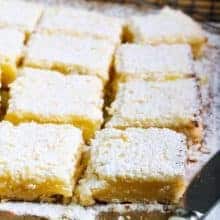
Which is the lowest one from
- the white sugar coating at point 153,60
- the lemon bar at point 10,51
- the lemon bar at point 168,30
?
the lemon bar at point 10,51

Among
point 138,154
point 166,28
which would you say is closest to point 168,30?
point 166,28

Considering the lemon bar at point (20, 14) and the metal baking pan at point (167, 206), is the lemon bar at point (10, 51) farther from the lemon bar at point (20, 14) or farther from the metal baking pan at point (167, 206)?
the metal baking pan at point (167, 206)

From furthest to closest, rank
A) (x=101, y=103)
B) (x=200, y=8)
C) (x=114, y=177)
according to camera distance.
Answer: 1. (x=200, y=8)
2. (x=101, y=103)
3. (x=114, y=177)

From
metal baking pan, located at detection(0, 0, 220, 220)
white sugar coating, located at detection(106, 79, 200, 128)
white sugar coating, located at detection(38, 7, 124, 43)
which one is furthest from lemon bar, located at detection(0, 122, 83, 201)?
white sugar coating, located at detection(38, 7, 124, 43)

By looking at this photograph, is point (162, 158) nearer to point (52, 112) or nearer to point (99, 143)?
point (99, 143)

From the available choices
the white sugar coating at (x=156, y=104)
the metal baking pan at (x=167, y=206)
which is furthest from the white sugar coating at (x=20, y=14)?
the metal baking pan at (x=167, y=206)

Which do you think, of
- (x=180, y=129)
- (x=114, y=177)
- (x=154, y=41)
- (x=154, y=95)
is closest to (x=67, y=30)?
(x=154, y=41)

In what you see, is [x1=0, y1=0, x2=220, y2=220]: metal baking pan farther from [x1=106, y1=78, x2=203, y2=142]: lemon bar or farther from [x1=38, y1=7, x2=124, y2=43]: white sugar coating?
[x1=38, y1=7, x2=124, y2=43]: white sugar coating
